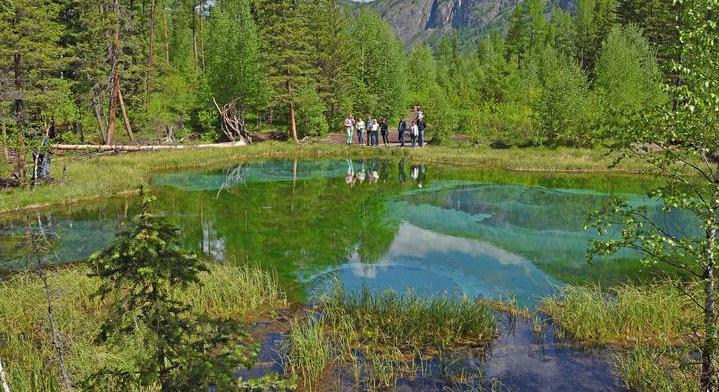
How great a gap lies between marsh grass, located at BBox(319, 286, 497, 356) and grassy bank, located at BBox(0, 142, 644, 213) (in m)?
13.4

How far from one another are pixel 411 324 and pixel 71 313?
21.9 ft

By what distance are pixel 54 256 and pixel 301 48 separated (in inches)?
1209

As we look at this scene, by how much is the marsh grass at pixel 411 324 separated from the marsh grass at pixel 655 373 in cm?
260

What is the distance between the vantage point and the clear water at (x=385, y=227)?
15.3m

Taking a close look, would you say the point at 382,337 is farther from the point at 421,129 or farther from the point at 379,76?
the point at 379,76

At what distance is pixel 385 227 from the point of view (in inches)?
814

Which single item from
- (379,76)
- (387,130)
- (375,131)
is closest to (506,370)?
(375,131)

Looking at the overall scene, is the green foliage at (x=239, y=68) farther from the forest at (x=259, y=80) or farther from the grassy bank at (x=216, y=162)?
the grassy bank at (x=216, y=162)

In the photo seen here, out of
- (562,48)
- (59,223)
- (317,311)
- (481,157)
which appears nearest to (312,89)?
(481,157)

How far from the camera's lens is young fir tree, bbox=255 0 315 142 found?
39.8 metres

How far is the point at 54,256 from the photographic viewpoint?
16.2 meters

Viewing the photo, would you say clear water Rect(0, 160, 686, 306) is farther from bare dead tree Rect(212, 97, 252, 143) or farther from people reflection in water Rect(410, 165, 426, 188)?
bare dead tree Rect(212, 97, 252, 143)

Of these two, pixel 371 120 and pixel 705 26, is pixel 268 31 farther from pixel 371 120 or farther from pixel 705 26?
pixel 705 26

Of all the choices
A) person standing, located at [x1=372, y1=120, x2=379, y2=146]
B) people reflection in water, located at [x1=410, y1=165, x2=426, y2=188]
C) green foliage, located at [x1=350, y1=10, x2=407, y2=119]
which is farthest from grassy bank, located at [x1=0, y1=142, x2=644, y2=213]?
green foliage, located at [x1=350, y1=10, x2=407, y2=119]
